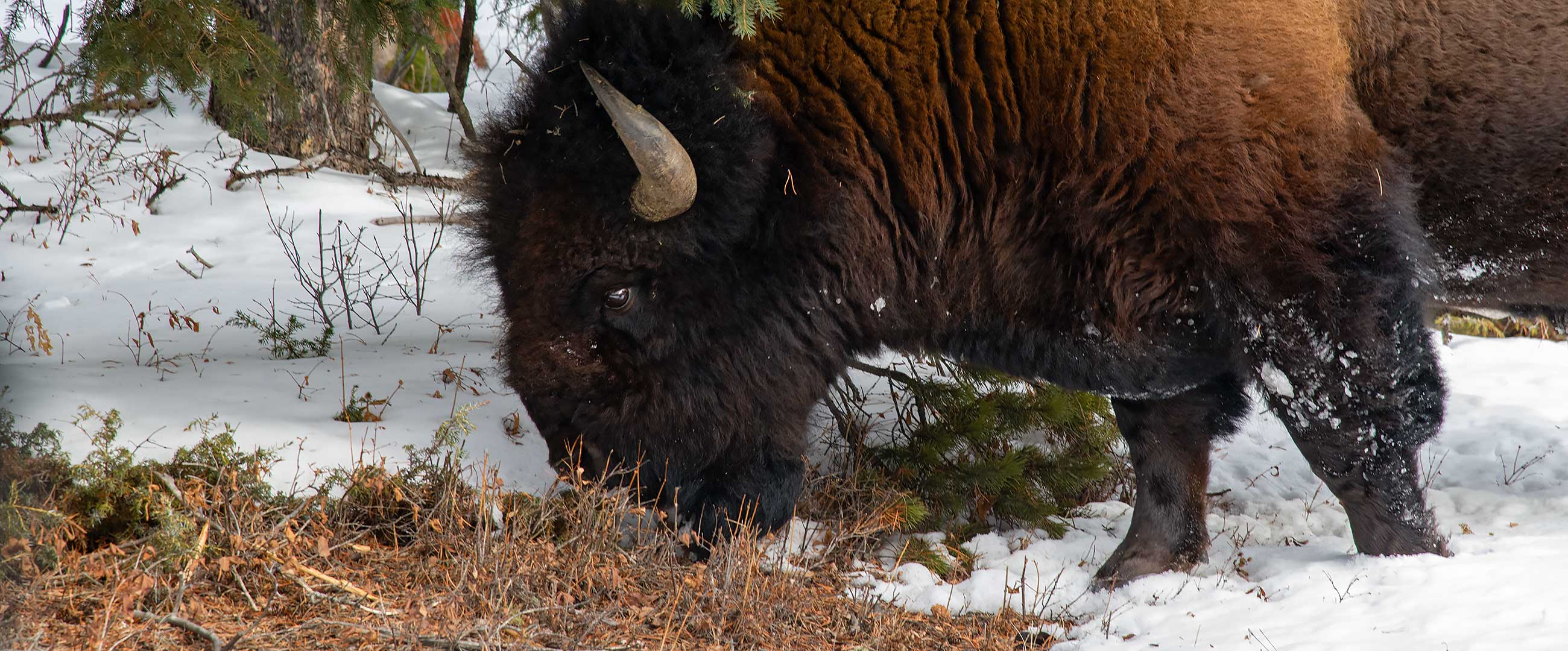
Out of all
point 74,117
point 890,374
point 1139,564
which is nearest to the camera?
point 1139,564

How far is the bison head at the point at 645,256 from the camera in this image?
3.17 meters

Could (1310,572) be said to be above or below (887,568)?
above

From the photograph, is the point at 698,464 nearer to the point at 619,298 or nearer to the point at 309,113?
the point at 619,298

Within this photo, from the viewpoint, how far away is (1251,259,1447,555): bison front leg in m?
3.24

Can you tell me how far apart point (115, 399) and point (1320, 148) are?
13.6 feet

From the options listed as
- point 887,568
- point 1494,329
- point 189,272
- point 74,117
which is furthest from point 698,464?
point 1494,329

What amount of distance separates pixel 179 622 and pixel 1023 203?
2633mm

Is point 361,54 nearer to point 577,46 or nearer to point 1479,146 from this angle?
point 577,46

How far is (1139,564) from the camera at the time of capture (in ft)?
13.0

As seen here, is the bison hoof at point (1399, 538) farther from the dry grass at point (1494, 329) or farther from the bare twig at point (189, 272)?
the bare twig at point (189, 272)

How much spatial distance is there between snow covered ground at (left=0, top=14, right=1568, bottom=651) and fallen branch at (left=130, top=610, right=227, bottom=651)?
87 cm

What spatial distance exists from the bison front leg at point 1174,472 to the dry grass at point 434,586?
0.80 m

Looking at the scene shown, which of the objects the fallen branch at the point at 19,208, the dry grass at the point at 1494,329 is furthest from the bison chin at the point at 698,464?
the dry grass at the point at 1494,329

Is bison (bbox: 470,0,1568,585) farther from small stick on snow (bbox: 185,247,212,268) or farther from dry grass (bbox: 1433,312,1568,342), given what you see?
dry grass (bbox: 1433,312,1568,342)
